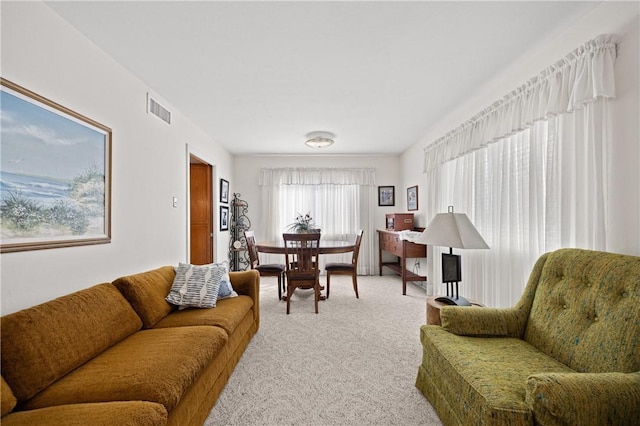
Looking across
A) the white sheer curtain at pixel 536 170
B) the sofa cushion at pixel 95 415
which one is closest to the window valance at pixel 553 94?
the white sheer curtain at pixel 536 170

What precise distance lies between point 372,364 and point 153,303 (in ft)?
5.62

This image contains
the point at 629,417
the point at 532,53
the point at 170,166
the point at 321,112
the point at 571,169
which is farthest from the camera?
the point at 321,112

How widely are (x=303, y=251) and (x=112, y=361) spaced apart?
249 cm

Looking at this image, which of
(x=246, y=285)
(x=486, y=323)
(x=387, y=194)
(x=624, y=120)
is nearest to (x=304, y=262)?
(x=246, y=285)

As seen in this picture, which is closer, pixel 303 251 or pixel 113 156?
pixel 113 156

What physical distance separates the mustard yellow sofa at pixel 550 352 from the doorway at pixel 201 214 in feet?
12.2

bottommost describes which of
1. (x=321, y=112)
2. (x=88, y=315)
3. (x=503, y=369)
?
(x=503, y=369)

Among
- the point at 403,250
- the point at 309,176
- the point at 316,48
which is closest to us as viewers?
the point at 316,48

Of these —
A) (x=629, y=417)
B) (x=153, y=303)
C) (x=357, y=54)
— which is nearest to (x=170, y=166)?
(x=153, y=303)

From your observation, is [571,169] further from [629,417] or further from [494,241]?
[629,417]

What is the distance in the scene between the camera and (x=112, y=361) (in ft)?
5.05

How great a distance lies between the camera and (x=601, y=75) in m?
1.75

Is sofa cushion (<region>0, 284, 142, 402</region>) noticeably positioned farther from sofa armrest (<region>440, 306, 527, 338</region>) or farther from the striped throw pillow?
sofa armrest (<region>440, 306, 527, 338</region>)

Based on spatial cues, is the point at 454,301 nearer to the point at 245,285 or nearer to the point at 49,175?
the point at 245,285
